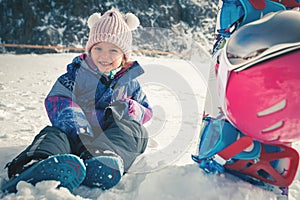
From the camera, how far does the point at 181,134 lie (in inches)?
54.3

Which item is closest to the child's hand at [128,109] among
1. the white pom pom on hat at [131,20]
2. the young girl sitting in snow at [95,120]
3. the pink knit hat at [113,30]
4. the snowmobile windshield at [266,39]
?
the young girl sitting in snow at [95,120]

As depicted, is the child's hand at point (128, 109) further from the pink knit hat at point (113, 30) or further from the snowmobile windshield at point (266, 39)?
the snowmobile windshield at point (266, 39)

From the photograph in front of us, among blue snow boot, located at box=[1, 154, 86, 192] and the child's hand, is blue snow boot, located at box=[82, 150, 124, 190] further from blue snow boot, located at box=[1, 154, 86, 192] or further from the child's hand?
the child's hand

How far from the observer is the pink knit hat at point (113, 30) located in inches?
44.8

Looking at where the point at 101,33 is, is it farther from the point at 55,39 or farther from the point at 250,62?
the point at 55,39

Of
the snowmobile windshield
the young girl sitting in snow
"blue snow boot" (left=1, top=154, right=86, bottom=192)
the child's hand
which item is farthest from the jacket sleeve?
the snowmobile windshield

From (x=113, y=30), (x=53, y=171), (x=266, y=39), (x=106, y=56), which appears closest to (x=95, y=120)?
(x=106, y=56)

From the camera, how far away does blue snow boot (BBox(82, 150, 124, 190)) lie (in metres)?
0.70

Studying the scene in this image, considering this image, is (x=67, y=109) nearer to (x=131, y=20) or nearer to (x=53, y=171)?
(x=53, y=171)

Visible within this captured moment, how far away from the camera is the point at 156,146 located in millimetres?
1166

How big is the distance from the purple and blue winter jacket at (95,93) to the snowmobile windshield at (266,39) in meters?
0.50

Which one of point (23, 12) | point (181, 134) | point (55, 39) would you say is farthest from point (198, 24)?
point (181, 134)

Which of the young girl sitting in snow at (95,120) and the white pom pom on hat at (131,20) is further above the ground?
the white pom pom on hat at (131,20)

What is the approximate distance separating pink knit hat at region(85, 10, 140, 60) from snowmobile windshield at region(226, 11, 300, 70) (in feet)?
2.00
